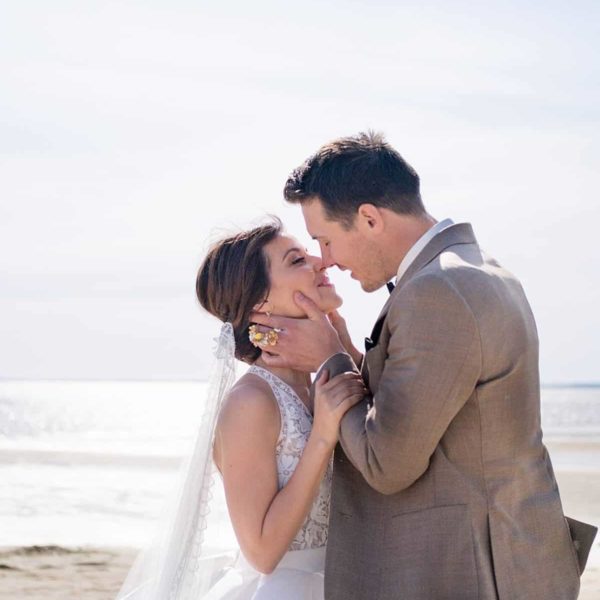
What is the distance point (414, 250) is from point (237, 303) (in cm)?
115

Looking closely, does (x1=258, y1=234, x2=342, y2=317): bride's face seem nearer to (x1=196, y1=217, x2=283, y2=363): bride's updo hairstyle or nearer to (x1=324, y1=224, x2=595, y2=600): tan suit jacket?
(x1=196, y1=217, x2=283, y2=363): bride's updo hairstyle

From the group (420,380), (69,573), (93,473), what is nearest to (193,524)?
(420,380)

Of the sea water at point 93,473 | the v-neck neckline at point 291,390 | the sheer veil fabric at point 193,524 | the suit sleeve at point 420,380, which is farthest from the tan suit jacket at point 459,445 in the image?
the sea water at point 93,473

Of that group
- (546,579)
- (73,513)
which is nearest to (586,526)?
(546,579)

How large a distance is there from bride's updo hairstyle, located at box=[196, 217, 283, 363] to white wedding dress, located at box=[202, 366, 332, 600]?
0.27m

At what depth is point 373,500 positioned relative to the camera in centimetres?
367

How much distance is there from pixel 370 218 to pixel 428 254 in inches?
10.7

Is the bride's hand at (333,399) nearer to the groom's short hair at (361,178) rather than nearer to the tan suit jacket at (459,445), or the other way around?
the tan suit jacket at (459,445)

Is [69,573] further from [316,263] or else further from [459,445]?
[459,445]

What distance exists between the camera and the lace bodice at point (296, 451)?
14.3ft

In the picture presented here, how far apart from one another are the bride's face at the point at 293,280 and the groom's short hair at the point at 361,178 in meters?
0.71

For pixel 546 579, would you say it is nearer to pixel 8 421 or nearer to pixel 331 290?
pixel 331 290

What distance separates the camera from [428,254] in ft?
11.9

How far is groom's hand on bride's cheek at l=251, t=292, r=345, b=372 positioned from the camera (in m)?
4.22
